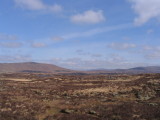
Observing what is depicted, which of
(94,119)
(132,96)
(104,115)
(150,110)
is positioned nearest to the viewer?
(94,119)

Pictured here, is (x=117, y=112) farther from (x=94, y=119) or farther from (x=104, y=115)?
(x=94, y=119)

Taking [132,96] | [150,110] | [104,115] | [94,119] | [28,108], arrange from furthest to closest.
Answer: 1. [132,96]
2. [28,108]
3. [150,110]
4. [104,115]
5. [94,119]

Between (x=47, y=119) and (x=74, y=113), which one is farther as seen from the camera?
(x=74, y=113)

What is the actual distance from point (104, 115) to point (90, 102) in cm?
678

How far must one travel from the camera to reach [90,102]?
84.4 feet

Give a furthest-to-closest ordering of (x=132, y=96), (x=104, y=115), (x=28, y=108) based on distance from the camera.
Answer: (x=132, y=96)
(x=28, y=108)
(x=104, y=115)

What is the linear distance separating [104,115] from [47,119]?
17.8 ft

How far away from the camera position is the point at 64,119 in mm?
18109

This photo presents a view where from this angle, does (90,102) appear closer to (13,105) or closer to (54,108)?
(54,108)

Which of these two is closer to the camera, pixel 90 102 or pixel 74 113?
pixel 74 113

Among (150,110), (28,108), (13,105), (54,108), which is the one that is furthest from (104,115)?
(13,105)

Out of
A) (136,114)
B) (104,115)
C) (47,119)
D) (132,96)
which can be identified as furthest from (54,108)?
(132,96)

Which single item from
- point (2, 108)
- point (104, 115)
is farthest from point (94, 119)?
point (2, 108)

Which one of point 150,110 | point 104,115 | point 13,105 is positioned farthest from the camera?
point 13,105
